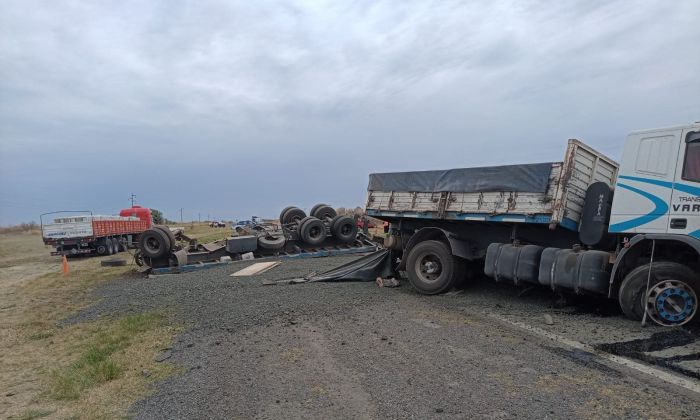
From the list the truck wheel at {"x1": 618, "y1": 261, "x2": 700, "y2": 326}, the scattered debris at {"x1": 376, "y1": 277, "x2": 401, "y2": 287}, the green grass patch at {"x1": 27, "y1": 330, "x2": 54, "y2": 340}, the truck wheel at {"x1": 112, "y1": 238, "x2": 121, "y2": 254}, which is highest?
the truck wheel at {"x1": 618, "y1": 261, "x2": 700, "y2": 326}

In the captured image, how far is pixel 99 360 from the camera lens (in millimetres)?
5836

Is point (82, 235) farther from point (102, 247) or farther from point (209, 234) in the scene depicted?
point (209, 234)

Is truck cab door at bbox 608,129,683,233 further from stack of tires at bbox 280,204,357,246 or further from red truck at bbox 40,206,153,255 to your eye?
red truck at bbox 40,206,153,255

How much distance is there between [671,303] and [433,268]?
13.4ft

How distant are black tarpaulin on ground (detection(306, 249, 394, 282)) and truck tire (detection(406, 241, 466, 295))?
4.45ft

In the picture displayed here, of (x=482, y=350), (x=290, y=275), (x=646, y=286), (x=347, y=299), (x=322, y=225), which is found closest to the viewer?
(x=482, y=350)

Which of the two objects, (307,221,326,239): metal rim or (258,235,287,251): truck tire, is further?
(307,221,326,239): metal rim

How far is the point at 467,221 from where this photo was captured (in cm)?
886

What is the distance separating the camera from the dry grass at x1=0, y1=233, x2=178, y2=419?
4547 millimetres

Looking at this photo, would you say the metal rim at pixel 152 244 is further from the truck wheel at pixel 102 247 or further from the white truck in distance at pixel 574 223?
the truck wheel at pixel 102 247

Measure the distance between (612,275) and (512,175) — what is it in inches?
94.9

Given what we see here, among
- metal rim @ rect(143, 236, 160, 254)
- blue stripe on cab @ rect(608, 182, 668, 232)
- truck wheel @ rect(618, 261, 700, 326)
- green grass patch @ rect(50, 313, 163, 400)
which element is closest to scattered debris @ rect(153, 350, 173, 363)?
green grass patch @ rect(50, 313, 163, 400)

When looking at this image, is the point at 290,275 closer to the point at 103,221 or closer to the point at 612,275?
the point at 612,275

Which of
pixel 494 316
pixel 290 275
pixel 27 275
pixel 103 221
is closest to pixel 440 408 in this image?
pixel 494 316
